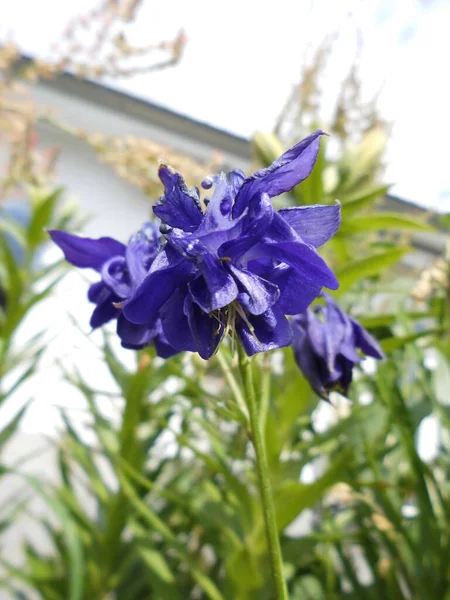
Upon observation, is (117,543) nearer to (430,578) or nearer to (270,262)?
(430,578)

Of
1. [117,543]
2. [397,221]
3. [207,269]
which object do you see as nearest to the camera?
[207,269]

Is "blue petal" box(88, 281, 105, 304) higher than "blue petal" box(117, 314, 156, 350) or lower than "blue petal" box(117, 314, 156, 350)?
higher

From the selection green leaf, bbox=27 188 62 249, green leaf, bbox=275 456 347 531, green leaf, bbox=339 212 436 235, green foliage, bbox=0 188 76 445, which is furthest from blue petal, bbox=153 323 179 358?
green leaf, bbox=27 188 62 249

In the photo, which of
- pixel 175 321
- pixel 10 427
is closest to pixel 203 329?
pixel 175 321

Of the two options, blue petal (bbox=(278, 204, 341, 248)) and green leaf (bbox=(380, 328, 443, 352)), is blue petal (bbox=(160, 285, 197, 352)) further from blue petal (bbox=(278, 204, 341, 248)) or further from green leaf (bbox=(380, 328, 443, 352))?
green leaf (bbox=(380, 328, 443, 352))

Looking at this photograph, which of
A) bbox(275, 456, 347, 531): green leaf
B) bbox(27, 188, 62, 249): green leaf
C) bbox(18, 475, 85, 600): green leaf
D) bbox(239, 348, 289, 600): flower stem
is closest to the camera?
bbox(239, 348, 289, 600): flower stem

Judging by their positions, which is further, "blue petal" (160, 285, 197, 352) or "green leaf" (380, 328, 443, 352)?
"green leaf" (380, 328, 443, 352)

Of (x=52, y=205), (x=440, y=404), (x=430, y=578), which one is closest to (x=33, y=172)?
(x=52, y=205)
